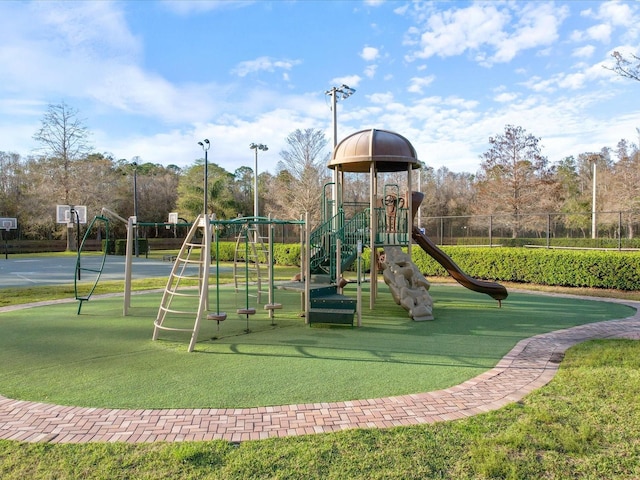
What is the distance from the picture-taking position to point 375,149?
994 centimetres

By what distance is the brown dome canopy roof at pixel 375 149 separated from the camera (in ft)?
32.5

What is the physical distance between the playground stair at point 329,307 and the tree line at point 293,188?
17753mm

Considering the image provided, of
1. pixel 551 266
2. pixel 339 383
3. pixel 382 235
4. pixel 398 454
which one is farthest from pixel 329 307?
pixel 551 266

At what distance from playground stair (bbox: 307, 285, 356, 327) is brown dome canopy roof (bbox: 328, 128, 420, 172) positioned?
10.2 feet

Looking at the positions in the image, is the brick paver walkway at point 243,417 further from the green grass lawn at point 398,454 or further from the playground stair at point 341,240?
the playground stair at point 341,240

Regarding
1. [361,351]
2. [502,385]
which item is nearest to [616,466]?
[502,385]

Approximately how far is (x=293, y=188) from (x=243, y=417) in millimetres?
28337

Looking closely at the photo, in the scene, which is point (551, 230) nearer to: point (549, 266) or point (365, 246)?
point (549, 266)

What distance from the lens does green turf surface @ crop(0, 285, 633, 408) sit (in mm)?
4676

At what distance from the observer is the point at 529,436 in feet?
11.6

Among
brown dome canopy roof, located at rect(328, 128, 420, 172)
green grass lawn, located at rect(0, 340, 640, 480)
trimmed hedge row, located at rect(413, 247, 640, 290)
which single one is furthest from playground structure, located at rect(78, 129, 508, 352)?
trimmed hedge row, located at rect(413, 247, 640, 290)

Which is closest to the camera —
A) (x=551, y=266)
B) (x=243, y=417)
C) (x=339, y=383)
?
(x=243, y=417)

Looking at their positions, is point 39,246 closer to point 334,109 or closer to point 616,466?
point 334,109

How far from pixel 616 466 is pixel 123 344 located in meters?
6.28
